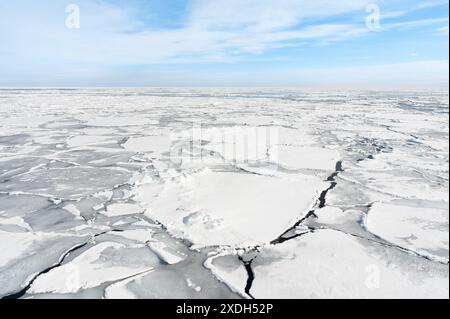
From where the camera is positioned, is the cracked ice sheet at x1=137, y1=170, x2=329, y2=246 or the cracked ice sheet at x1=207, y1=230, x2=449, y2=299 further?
the cracked ice sheet at x1=137, y1=170, x2=329, y2=246

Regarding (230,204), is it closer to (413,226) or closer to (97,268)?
(97,268)

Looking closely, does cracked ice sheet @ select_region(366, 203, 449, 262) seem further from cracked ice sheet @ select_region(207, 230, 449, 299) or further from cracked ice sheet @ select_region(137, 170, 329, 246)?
cracked ice sheet @ select_region(137, 170, 329, 246)

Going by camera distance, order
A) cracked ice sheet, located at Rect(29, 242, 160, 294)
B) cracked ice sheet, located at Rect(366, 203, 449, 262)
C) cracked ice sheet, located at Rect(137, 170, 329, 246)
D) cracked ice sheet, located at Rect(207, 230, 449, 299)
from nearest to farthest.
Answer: cracked ice sheet, located at Rect(207, 230, 449, 299) < cracked ice sheet, located at Rect(29, 242, 160, 294) < cracked ice sheet, located at Rect(366, 203, 449, 262) < cracked ice sheet, located at Rect(137, 170, 329, 246)

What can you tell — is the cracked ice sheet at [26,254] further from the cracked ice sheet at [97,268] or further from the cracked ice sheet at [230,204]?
the cracked ice sheet at [230,204]

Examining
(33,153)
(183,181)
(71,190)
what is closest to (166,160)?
(183,181)

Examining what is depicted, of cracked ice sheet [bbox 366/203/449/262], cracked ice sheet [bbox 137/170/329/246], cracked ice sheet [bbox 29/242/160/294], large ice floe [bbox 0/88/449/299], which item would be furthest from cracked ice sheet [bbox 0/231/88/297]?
cracked ice sheet [bbox 366/203/449/262]

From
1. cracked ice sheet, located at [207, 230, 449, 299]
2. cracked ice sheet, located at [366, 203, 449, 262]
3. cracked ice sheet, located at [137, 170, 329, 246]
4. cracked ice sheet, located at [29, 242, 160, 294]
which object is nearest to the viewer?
cracked ice sheet, located at [207, 230, 449, 299]
